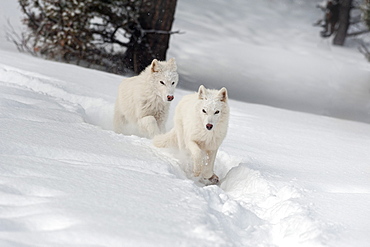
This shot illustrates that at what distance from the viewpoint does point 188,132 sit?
201 inches

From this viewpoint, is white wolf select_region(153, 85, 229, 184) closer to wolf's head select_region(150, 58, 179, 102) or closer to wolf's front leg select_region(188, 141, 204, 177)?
wolf's front leg select_region(188, 141, 204, 177)

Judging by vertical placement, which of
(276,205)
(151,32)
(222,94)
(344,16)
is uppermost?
(344,16)

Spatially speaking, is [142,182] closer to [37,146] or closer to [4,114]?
[37,146]

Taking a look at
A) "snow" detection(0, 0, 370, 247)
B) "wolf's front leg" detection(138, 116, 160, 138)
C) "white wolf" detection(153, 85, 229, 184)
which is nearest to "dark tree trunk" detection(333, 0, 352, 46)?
"snow" detection(0, 0, 370, 247)

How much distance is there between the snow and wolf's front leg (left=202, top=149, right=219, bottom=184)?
125 mm

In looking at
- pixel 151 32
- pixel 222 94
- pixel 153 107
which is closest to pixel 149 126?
pixel 153 107

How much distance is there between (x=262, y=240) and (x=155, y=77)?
113 inches

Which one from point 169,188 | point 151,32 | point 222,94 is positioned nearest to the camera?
point 169,188

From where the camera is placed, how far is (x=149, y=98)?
6109 mm

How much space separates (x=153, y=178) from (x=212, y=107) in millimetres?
1032

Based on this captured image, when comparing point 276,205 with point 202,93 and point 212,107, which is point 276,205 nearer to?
point 212,107

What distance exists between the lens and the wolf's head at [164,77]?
19.2 ft

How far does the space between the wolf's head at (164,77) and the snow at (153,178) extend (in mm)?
651

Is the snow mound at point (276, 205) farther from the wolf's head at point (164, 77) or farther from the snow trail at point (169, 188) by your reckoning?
the wolf's head at point (164, 77)
